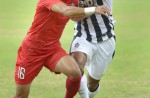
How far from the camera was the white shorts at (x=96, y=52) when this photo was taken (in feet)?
35.5

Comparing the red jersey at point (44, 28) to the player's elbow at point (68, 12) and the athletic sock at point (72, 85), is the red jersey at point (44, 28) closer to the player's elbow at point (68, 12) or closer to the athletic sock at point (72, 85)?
the player's elbow at point (68, 12)

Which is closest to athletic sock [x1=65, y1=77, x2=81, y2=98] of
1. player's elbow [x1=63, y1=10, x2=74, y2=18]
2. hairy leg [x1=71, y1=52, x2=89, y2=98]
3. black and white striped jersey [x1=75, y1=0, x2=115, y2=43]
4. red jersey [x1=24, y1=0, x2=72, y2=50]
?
hairy leg [x1=71, y1=52, x2=89, y2=98]

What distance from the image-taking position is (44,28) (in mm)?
10086

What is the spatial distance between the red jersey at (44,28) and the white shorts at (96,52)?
0.73 m

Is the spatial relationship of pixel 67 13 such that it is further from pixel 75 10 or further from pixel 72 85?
pixel 72 85

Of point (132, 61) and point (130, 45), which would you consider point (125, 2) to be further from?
point (132, 61)

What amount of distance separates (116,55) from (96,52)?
530 cm

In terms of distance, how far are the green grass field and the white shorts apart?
0.76 metres

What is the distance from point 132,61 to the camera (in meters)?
15.5

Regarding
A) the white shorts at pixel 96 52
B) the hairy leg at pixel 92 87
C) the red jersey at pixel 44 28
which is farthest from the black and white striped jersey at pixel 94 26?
the hairy leg at pixel 92 87

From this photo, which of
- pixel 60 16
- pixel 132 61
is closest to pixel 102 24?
pixel 60 16

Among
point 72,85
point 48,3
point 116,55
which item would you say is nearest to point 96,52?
point 72,85

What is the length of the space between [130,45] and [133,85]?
540 cm

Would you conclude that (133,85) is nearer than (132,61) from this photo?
Yes
